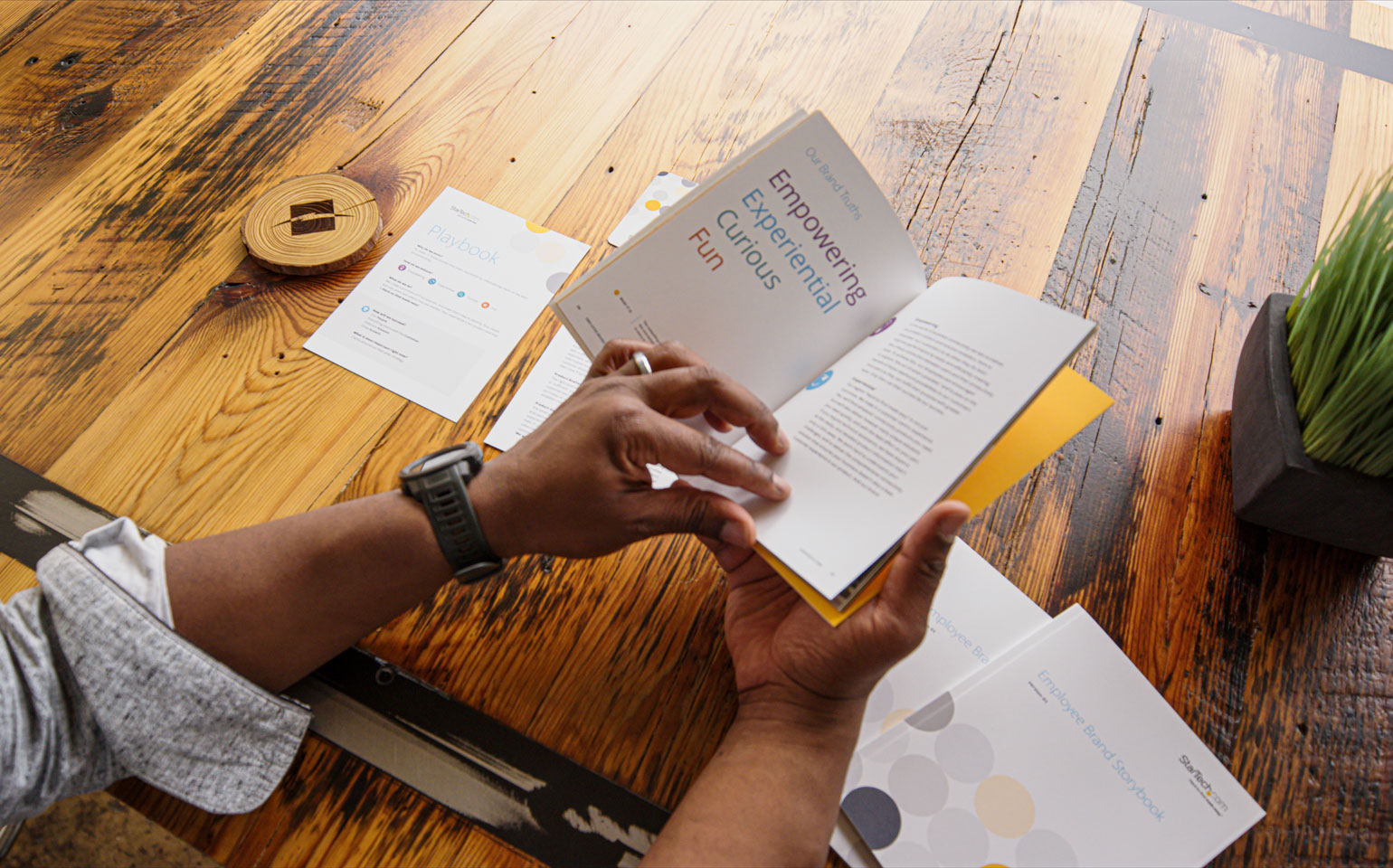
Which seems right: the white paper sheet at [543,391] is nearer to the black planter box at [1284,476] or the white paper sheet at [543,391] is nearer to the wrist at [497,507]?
the wrist at [497,507]

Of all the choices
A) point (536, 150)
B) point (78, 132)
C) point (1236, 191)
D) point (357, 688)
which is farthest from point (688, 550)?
point (78, 132)

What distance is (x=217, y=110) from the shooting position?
1118mm

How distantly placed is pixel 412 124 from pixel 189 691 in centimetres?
83

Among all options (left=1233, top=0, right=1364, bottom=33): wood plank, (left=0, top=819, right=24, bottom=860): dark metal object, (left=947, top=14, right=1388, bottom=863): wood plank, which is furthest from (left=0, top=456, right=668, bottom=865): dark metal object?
(left=1233, top=0, right=1364, bottom=33): wood plank

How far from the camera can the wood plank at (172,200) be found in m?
0.90

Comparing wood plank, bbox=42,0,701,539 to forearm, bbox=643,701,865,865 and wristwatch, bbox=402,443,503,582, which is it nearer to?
wristwatch, bbox=402,443,503,582

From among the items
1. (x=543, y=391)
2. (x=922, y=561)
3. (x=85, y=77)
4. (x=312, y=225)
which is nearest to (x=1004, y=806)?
(x=922, y=561)

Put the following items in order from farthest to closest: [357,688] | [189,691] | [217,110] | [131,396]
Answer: [217,110], [131,396], [357,688], [189,691]

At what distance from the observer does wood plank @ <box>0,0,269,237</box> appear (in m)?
1.06

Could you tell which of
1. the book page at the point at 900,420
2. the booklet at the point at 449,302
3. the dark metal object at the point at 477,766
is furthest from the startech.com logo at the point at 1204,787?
the booklet at the point at 449,302

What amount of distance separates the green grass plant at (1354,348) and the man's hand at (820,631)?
0.36 m

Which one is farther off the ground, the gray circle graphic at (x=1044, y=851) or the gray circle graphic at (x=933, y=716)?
the gray circle graphic at (x=933, y=716)

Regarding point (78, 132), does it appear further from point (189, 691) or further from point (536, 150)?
point (189, 691)

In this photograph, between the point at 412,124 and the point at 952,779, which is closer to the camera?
the point at 952,779
